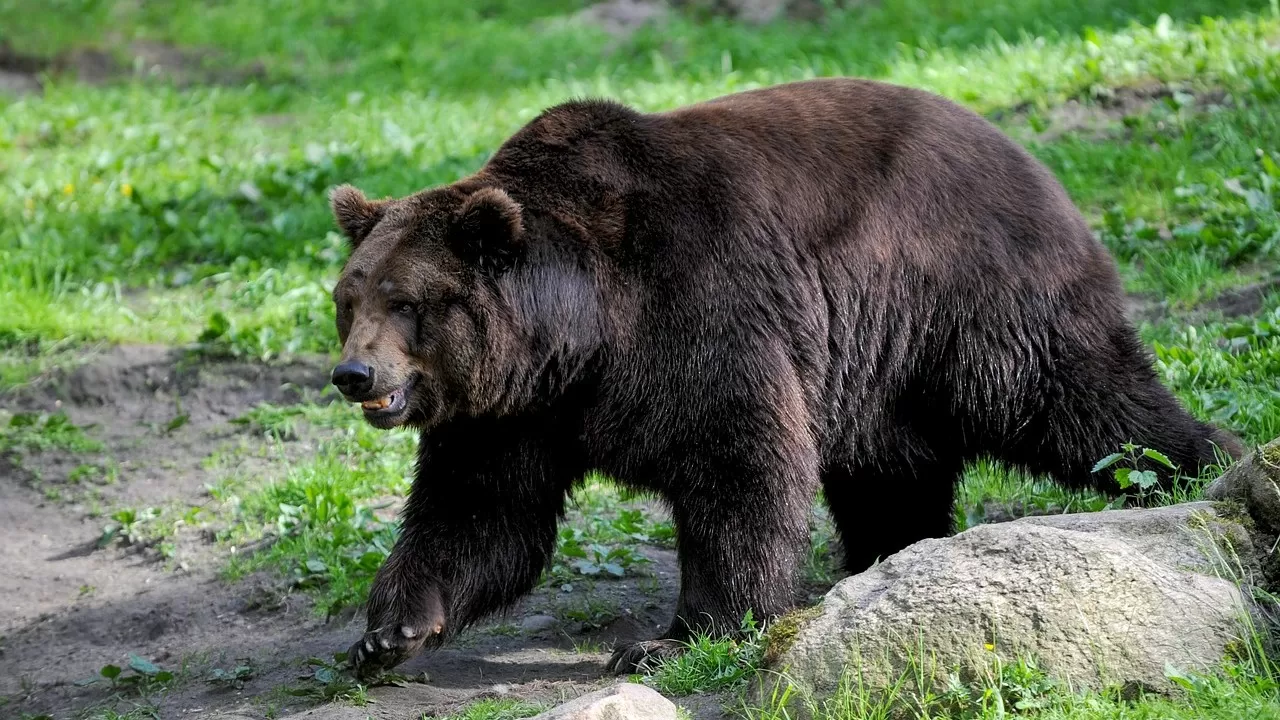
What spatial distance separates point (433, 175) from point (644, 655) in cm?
576

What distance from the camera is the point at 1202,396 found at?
20.4ft

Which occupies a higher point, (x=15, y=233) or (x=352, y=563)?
(x=15, y=233)

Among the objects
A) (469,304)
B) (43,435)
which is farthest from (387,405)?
(43,435)

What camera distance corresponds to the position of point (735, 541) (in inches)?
199

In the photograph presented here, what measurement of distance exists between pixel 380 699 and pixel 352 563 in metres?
1.37

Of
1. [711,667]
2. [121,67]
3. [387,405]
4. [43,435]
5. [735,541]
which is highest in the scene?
[121,67]

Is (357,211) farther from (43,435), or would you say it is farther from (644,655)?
(43,435)

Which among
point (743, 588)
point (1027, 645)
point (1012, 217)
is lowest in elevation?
point (743, 588)

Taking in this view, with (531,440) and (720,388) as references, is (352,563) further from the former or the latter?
(720,388)

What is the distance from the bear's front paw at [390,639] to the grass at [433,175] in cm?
93

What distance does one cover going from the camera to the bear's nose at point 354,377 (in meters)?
4.91

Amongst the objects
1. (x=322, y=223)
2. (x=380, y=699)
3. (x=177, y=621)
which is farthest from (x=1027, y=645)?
(x=322, y=223)

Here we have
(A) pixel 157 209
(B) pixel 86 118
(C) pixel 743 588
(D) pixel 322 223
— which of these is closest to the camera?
(C) pixel 743 588

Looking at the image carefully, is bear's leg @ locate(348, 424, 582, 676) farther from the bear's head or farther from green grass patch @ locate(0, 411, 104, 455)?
green grass patch @ locate(0, 411, 104, 455)
